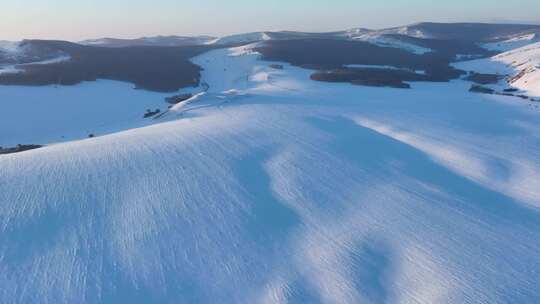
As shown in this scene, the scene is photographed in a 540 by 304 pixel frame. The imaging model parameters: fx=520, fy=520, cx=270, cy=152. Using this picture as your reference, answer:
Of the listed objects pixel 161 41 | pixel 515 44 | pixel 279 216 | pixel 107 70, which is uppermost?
pixel 279 216

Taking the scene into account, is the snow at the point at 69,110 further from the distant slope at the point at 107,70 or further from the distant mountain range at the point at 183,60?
the distant mountain range at the point at 183,60

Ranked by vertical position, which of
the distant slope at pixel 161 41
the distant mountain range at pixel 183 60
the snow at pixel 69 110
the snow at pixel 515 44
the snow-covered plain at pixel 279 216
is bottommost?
the distant slope at pixel 161 41

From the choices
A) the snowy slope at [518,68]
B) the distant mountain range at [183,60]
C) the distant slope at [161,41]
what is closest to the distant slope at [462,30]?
the distant mountain range at [183,60]

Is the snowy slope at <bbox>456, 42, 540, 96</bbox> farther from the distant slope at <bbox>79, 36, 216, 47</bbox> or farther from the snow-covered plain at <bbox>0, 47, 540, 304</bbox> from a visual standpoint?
the distant slope at <bbox>79, 36, 216, 47</bbox>

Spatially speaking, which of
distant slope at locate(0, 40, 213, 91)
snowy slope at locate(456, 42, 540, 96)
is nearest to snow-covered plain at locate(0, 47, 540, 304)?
snowy slope at locate(456, 42, 540, 96)

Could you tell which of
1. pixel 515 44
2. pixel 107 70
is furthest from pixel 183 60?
pixel 515 44

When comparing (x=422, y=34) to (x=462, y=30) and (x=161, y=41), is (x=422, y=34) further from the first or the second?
(x=161, y=41)
